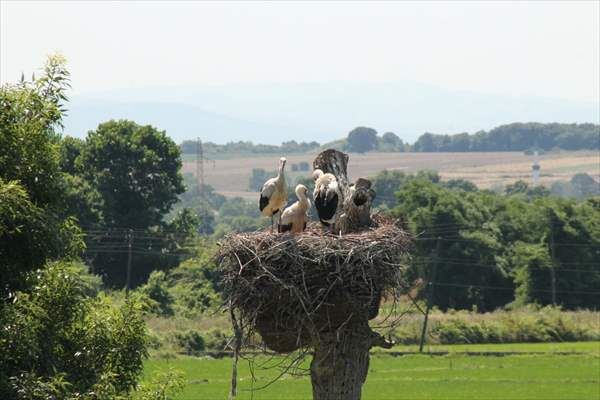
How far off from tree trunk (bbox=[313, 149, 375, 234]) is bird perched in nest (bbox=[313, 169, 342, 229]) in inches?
2.0

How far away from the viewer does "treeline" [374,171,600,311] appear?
243ft

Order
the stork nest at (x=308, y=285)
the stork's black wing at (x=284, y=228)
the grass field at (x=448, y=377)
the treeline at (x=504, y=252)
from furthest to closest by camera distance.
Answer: the treeline at (x=504, y=252), the grass field at (x=448, y=377), the stork's black wing at (x=284, y=228), the stork nest at (x=308, y=285)

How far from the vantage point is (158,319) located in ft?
177

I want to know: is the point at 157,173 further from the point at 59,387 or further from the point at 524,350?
the point at 59,387

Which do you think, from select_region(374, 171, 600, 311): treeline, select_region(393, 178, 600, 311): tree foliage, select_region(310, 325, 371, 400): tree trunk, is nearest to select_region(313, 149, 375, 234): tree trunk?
select_region(310, 325, 371, 400): tree trunk

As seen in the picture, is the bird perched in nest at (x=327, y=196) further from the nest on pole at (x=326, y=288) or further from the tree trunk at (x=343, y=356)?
the tree trunk at (x=343, y=356)

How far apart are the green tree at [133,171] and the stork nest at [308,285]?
65.1 m

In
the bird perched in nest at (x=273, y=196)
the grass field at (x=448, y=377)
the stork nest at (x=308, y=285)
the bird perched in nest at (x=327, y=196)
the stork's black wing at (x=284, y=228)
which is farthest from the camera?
the grass field at (x=448, y=377)

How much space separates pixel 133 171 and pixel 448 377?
38.4 meters

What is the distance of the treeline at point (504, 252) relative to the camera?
7400 centimetres

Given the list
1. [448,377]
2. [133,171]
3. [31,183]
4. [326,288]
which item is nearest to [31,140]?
[31,183]

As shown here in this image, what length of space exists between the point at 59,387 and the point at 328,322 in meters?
2.70

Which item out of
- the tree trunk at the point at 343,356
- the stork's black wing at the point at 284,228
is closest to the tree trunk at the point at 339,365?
the tree trunk at the point at 343,356

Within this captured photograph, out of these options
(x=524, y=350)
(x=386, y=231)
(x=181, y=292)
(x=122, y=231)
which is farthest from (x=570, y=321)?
(x=386, y=231)
